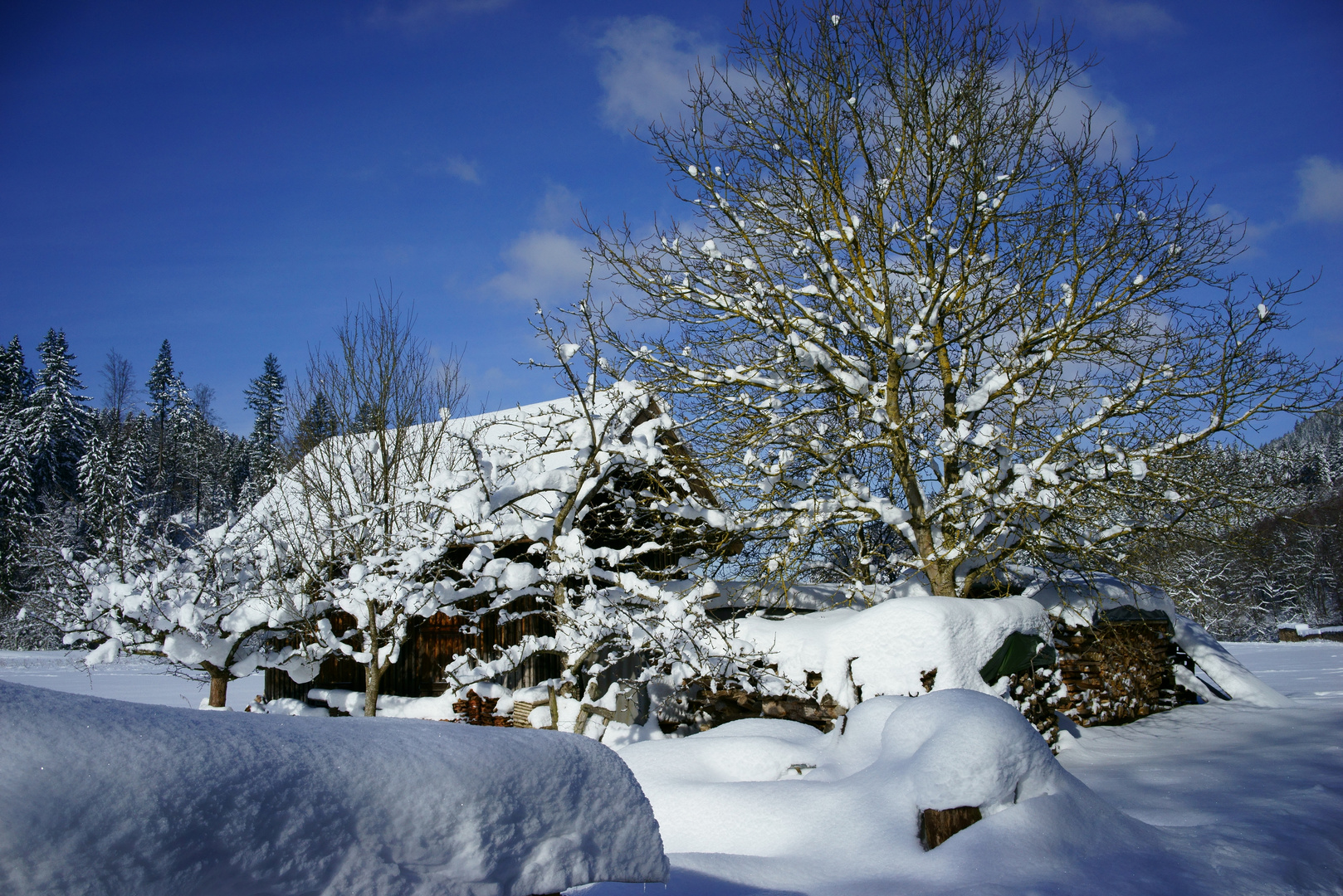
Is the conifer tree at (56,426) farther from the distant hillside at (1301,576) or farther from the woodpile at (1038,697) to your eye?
the distant hillside at (1301,576)

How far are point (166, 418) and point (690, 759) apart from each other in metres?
67.0

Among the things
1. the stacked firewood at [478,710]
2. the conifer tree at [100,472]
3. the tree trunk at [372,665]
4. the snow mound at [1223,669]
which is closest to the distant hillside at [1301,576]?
the snow mound at [1223,669]

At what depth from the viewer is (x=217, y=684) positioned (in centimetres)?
1015

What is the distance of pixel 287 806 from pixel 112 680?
88.5ft

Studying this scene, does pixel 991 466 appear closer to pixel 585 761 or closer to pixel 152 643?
pixel 585 761

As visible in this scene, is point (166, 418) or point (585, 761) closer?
point (585, 761)

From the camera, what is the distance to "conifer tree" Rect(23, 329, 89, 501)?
35.5 metres

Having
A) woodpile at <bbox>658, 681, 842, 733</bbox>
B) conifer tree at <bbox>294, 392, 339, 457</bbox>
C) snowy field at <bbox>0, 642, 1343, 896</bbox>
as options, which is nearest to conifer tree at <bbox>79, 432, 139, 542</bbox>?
conifer tree at <bbox>294, 392, 339, 457</bbox>

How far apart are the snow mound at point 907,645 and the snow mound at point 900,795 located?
97.2 inches

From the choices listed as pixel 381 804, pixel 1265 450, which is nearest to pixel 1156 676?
pixel 1265 450

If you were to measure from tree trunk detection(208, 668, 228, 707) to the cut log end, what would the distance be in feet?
31.0

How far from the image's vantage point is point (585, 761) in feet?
7.78

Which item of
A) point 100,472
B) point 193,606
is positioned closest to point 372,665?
point 193,606

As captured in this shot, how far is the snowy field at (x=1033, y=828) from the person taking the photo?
3.85 metres
